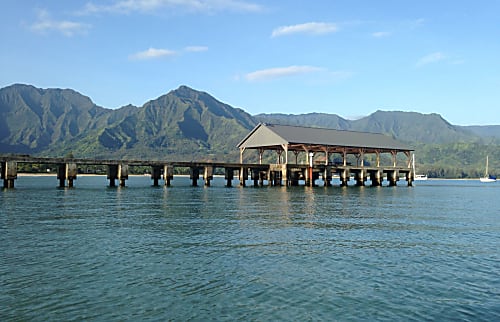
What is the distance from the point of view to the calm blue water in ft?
46.0

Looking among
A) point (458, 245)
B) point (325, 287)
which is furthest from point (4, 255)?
point (458, 245)

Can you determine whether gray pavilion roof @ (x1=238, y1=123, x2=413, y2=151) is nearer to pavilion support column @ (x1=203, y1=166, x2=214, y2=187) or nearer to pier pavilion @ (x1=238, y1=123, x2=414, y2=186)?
pier pavilion @ (x1=238, y1=123, x2=414, y2=186)

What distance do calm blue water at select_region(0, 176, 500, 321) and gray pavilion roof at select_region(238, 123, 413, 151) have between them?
59401mm

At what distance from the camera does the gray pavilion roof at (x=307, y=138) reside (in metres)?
92.8

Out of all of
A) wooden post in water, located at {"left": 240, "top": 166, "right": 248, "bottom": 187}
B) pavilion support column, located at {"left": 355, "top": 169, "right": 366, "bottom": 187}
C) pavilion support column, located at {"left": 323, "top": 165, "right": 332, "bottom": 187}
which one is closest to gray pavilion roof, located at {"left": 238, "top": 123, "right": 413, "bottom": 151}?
pavilion support column, located at {"left": 323, "top": 165, "right": 332, "bottom": 187}

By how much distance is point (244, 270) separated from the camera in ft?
61.4

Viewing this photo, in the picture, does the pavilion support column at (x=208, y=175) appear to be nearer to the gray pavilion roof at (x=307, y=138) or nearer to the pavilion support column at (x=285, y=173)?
the gray pavilion roof at (x=307, y=138)

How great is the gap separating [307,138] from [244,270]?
77.8m

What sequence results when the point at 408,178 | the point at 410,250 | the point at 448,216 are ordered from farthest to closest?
the point at 408,178, the point at 448,216, the point at 410,250

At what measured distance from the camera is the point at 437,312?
1412 centimetres

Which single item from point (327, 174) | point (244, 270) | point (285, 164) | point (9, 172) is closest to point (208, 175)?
point (285, 164)

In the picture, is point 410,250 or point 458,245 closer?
point 410,250

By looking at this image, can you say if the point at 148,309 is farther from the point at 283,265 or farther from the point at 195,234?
the point at 195,234

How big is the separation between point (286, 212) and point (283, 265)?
22.5 m
